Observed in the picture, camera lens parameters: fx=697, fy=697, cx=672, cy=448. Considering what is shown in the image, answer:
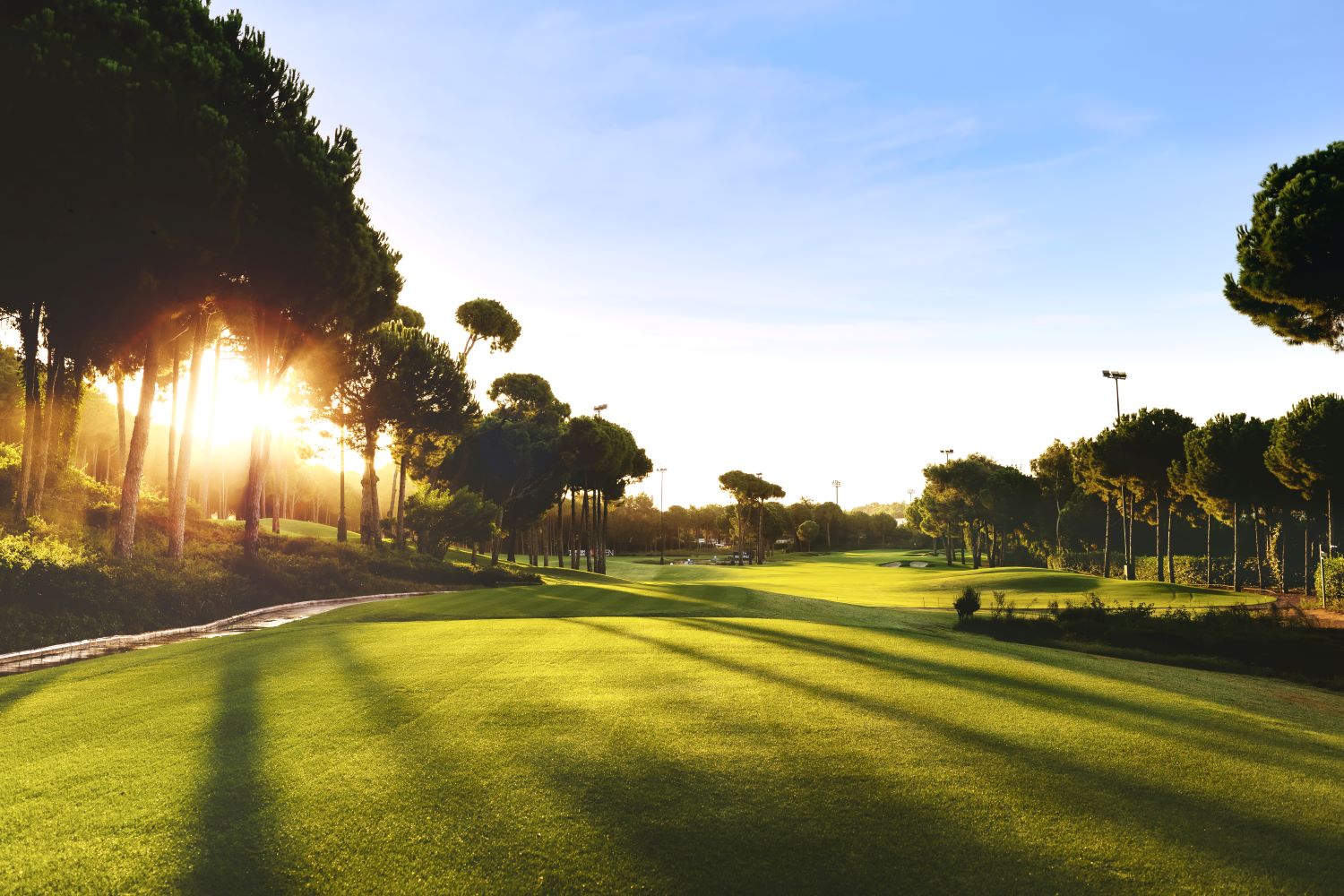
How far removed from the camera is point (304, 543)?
28.0 metres

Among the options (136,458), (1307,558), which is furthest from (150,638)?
A: (1307,558)

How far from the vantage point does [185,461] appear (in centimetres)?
2177

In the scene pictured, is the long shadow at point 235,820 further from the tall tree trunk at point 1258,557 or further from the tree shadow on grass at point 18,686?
the tall tree trunk at point 1258,557

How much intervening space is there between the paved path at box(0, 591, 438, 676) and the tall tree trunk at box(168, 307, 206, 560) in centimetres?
361

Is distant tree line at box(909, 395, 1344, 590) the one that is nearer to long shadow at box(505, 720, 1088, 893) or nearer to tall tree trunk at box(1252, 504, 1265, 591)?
tall tree trunk at box(1252, 504, 1265, 591)

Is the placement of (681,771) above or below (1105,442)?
below

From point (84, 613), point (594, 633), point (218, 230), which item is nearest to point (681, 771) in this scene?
point (594, 633)

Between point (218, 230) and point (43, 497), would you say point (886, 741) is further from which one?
point (43, 497)

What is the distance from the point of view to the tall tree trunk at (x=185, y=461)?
20.7m

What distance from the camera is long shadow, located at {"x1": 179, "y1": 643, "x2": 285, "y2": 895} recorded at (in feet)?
12.4

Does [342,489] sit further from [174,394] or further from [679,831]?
[679,831]

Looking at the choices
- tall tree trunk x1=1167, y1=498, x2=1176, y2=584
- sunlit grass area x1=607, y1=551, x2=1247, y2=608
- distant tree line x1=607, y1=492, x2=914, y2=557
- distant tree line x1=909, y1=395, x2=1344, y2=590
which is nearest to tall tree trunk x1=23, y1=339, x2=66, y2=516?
sunlit grass area x1=607, y1=551, x2=1247, y2=608

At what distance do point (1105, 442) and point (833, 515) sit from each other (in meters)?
92.6

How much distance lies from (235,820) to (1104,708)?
8.23 metres
